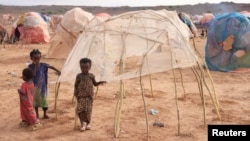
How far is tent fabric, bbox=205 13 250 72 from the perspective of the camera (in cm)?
1176

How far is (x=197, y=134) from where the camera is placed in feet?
18.8

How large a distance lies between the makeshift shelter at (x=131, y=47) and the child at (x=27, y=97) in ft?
1.50

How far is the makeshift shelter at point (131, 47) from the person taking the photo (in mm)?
5691

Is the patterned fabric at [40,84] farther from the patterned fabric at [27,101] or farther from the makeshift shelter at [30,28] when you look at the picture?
the makeshift shelter at [30,28]

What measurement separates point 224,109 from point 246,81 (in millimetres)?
3472

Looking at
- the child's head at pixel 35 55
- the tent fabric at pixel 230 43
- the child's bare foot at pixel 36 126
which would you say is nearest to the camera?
the child's bare foot at pixel 36 126

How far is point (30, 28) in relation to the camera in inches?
808

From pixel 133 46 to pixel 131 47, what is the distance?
40 mm

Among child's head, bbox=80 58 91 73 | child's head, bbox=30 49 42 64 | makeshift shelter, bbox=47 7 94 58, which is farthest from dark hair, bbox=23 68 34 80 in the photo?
makeshift shelter, bbox=47 7 94 58

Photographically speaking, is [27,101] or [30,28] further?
[30,28]

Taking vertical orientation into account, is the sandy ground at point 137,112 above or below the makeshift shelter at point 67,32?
below

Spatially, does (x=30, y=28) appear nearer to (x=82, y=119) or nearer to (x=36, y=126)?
→ (x=36, y=126)

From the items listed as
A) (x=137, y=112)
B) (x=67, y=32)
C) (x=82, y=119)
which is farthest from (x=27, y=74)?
(x=67, y=32)

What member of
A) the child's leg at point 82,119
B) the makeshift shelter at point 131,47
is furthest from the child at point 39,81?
the child's leg at point 82,119
